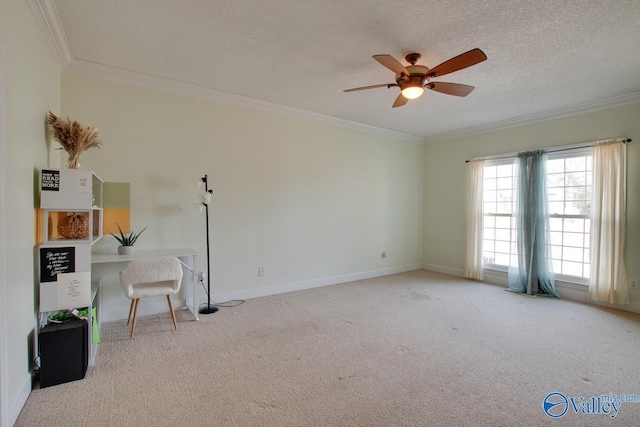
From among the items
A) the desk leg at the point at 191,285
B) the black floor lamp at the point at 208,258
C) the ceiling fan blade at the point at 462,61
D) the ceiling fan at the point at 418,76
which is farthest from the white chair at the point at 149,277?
the ceiling fan blade at the point at 462,61

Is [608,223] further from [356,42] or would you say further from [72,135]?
[72,135]

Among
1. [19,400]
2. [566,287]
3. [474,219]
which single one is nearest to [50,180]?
[19,400]

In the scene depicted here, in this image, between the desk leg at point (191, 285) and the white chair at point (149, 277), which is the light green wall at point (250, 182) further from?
the white chair at point (149, 277)

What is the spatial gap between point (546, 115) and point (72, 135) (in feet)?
18.7

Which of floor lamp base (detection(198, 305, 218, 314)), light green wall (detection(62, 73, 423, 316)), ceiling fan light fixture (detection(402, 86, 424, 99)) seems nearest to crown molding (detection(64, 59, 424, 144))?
light green wall (detection(62, 73, 423, 316))

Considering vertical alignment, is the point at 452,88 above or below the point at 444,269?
above

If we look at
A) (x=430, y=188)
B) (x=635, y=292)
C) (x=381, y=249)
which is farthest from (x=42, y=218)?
(x=635, y=292)

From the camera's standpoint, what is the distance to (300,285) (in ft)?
15.2

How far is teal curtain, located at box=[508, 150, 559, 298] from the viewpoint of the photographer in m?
4.51

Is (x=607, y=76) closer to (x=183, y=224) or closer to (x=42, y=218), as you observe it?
(x=183, y=224)

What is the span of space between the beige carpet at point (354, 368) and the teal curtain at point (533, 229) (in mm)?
607

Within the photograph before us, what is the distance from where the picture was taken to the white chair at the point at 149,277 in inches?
112

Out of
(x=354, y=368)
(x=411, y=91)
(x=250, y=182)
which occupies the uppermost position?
(x=411, y=91)

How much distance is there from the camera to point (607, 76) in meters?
3.28
